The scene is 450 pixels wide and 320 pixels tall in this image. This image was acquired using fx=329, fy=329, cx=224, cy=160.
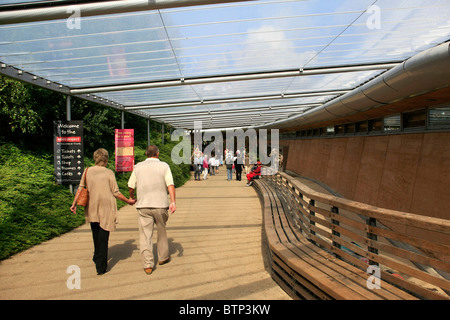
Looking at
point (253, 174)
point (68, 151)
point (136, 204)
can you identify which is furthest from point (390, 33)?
point (253, 174)

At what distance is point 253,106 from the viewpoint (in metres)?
13.8

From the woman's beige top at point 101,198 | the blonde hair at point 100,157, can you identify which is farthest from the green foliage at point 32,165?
the blonde hair at point 100,157

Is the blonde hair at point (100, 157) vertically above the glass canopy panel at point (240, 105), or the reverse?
the glass canopy panel at point (240, 105)

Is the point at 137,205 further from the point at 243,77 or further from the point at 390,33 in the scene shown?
the point at 390,33

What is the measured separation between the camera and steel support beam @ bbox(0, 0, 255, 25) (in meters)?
3.92

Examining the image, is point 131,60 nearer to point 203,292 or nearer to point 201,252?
point 201,252

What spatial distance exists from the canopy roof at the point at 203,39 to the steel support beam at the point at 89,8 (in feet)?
0.04

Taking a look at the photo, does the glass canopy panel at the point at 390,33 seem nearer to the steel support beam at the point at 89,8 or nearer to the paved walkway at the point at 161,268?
the steel support beam at the point at 89,8

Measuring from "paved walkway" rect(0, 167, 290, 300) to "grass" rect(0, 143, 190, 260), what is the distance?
0.21 m

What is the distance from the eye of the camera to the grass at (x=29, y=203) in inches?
210

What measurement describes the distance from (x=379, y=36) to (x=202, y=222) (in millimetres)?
5231

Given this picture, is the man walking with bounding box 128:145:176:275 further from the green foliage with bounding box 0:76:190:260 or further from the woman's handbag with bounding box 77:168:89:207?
the green foliage with bounding box 0:76:190:260

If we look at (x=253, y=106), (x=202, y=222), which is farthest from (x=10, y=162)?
(x=253, y=106)

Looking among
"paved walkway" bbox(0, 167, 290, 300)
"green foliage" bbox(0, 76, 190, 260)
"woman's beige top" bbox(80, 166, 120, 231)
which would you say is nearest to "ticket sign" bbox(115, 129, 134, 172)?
"green foliage" bbox(0, 76, 190, 260)
